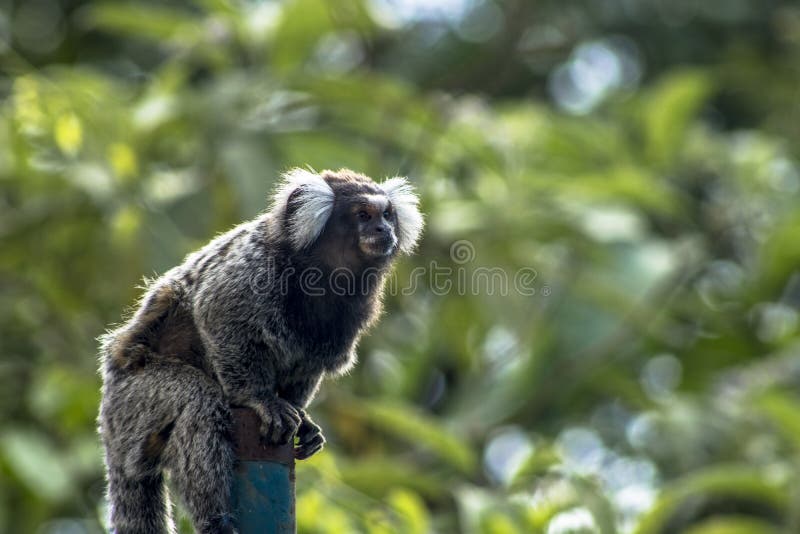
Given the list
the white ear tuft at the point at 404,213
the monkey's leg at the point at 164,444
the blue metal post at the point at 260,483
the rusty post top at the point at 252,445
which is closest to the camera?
the blue metal post at the point at 260,483

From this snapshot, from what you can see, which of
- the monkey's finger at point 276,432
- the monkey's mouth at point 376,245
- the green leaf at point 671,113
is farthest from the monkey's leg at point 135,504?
the green leaf at point 671,113

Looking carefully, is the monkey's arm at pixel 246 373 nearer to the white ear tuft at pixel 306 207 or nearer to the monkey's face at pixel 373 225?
the white ear tuft at pixel 306 207

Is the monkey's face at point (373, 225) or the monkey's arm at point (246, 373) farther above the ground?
the monkey's face at point (373, 225)

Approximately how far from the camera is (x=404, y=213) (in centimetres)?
427

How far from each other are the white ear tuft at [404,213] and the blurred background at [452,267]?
89 cm

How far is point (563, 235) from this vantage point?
6.67 meters

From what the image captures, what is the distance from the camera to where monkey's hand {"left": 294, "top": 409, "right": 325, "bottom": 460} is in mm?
3514

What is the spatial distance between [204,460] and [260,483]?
253 mm

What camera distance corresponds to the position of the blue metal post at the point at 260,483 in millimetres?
3027

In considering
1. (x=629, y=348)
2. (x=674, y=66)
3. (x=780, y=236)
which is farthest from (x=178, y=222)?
(x=674, y=66)

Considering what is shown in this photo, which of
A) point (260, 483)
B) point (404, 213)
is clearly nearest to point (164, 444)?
point (260, 483)

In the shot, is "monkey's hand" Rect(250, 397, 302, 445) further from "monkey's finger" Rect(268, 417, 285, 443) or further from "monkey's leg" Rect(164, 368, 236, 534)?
"monkey's leg" Rect(164, 368, 236, 534)

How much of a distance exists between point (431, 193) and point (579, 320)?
1.04 m

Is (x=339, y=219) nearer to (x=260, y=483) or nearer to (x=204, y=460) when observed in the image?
(x=204, y=460)
